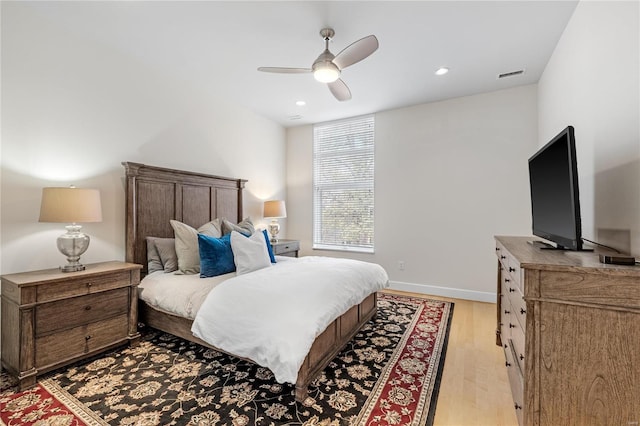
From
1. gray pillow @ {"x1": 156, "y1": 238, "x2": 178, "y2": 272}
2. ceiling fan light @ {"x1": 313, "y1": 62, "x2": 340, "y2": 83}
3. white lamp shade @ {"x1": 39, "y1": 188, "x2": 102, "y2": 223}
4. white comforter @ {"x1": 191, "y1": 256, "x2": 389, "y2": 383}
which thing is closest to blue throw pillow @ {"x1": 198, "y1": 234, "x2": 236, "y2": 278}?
white comforter @ {"x1": 191, "y1": 256, "x2": 389, "y2": 383}

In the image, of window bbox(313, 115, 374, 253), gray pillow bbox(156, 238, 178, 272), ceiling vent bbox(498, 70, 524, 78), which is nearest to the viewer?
gray pillow bbox(156, 238, 178, 272)

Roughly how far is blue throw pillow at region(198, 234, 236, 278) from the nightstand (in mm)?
1373

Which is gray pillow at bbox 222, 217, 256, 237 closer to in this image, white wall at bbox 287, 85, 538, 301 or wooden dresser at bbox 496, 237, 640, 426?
white wall at bbox 287, 85, 538, 301

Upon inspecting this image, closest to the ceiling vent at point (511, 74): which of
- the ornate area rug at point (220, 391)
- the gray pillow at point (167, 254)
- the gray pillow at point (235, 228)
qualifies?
the ornate area rug at point (220, 391)

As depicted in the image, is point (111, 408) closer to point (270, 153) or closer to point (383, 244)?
point (383, 244)

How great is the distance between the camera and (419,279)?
4219mm

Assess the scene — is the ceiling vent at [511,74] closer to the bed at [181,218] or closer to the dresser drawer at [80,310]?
the bed at [181,218]

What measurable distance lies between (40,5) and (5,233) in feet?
6.02

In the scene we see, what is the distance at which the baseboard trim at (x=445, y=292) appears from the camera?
12.4 ft

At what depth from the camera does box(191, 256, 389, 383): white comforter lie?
171 cm

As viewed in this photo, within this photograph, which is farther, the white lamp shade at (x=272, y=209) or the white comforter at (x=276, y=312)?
the white lamp shade at (x=272, y=209)

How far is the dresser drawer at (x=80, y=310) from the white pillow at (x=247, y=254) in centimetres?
99

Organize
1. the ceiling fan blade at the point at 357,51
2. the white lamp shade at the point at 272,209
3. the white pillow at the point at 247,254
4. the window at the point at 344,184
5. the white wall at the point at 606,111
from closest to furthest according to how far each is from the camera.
→ the white wall at the point at 606,111 < the ceiling fan blade at the point at 357,51 < the white pillow at the point at 247,254 < the white lamp shade at the point at 272,209 < the window at the point at 344,184

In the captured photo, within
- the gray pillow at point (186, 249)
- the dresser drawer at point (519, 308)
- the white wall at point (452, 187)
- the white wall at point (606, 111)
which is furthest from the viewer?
the white wall at point (452, 187)
